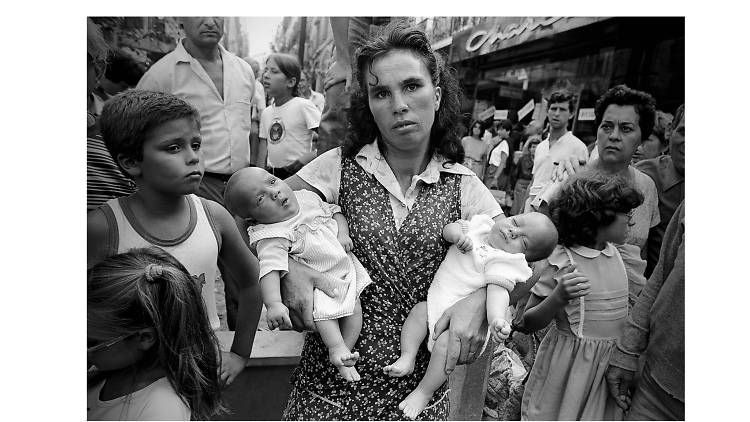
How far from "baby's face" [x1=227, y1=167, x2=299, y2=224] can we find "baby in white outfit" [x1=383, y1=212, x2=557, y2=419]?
43cm

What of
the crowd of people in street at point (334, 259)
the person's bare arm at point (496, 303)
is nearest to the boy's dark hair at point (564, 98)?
the crowd of people in street at point (334, 259)

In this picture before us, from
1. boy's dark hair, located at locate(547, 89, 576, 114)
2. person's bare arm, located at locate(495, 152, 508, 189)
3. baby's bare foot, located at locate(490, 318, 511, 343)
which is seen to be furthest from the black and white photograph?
person's bare arm, located at locate(495, 152, 508, 189)

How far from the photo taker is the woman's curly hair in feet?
4.41

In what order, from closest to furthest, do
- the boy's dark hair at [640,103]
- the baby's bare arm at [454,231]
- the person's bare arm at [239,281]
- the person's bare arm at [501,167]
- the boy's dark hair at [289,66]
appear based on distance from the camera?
the baby's bare arm at [454,231] < the person's bare arm at [239,281] < the boy's dark hair at [640,103] < the boy's dark hair at [289,66] < the person's bare arm at [501,167]

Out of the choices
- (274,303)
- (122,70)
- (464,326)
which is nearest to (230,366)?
(274,303)

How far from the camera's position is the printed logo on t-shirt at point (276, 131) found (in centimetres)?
227

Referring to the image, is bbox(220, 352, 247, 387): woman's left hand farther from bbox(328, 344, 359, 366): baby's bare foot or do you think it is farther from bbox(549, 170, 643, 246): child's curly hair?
bbox(549, 170, 643, 246): child's curly hair

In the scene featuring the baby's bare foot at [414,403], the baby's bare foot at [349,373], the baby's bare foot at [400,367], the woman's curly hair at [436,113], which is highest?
the woman's curly hair at [436,113]

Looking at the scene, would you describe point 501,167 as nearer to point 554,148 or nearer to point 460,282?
point 554,148

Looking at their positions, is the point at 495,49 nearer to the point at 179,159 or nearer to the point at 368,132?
the point at 368,132

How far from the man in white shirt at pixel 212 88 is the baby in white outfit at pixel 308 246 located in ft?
2.04

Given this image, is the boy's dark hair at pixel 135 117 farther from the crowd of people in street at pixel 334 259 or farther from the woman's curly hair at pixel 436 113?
the woman's curly hair at pixel 436 113

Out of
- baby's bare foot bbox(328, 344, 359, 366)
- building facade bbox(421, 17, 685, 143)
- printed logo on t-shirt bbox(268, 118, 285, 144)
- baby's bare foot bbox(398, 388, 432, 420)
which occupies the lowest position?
baby's bare foot bbox(398, 388, 432, 420)

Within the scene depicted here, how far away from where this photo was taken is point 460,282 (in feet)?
4.40
